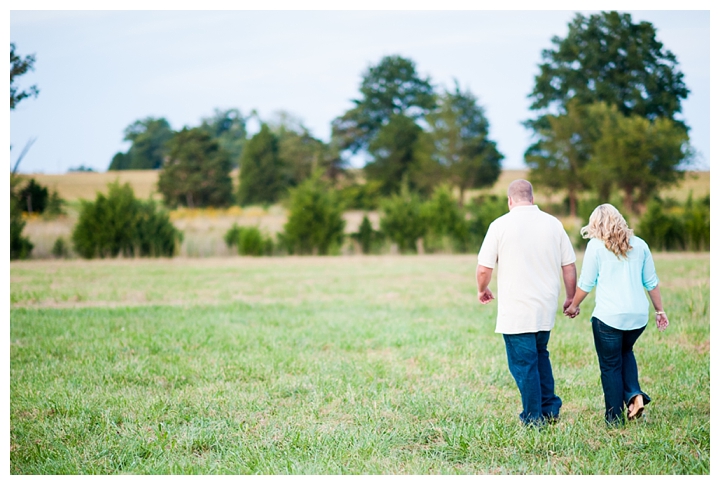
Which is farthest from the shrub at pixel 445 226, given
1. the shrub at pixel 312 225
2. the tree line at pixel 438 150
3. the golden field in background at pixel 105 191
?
the shrub at pixel 312 225

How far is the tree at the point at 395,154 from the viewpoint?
45.3 meters

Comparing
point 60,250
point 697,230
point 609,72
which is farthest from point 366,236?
point 609,72

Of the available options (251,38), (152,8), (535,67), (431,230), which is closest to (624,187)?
(535,67)

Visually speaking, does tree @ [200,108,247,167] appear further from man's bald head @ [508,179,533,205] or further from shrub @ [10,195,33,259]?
man's bald head @ [508,179,533,205]

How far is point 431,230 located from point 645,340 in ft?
51.8

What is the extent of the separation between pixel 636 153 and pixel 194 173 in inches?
1086

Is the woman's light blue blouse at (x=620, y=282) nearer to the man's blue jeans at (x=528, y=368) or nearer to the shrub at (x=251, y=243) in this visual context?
the man's blue jeans at (x=528, y=368)

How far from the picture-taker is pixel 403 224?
905 inches

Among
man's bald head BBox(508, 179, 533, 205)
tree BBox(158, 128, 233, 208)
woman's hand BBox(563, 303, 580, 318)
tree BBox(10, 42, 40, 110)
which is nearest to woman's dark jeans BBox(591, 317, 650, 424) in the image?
woman's hand BBox(563, 303, 580, 318)

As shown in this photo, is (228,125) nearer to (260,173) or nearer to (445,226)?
(260,173)

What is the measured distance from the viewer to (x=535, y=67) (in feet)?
127

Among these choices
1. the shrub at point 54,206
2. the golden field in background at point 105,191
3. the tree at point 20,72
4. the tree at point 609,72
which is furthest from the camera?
the shrub at point 54,206

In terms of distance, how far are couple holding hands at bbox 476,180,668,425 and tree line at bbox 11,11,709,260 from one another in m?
12.5
